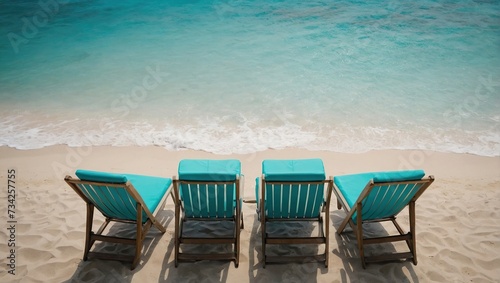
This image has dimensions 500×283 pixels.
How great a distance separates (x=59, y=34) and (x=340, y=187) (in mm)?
15037

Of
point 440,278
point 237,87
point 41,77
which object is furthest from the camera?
point 41,77

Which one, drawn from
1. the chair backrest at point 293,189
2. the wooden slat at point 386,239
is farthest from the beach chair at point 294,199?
the wooden slat at point 386,239

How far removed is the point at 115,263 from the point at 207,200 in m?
1.18

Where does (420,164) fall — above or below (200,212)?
below

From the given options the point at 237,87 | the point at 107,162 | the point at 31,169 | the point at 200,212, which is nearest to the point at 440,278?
the point at 200,212

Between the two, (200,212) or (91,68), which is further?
(91,68)

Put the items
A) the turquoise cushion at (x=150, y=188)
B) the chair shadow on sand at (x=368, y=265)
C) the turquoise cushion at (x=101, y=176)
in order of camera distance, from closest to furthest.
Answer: the turquoise cushion at (x=101, y=176)
the chair shadow on sand at (x=368, y=265)
the turquoise cushion at (x=150, y=188)

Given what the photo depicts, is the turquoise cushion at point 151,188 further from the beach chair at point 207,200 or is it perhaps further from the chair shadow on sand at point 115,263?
the chair shadow on sand at point 115,263

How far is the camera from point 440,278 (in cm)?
308

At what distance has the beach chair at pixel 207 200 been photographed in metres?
2.97

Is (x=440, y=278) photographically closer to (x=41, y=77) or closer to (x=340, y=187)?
(x=340, y=187)

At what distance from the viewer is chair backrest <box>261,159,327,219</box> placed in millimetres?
2936

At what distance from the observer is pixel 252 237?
3.69 m

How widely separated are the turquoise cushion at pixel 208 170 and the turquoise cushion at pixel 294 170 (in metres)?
0.35
